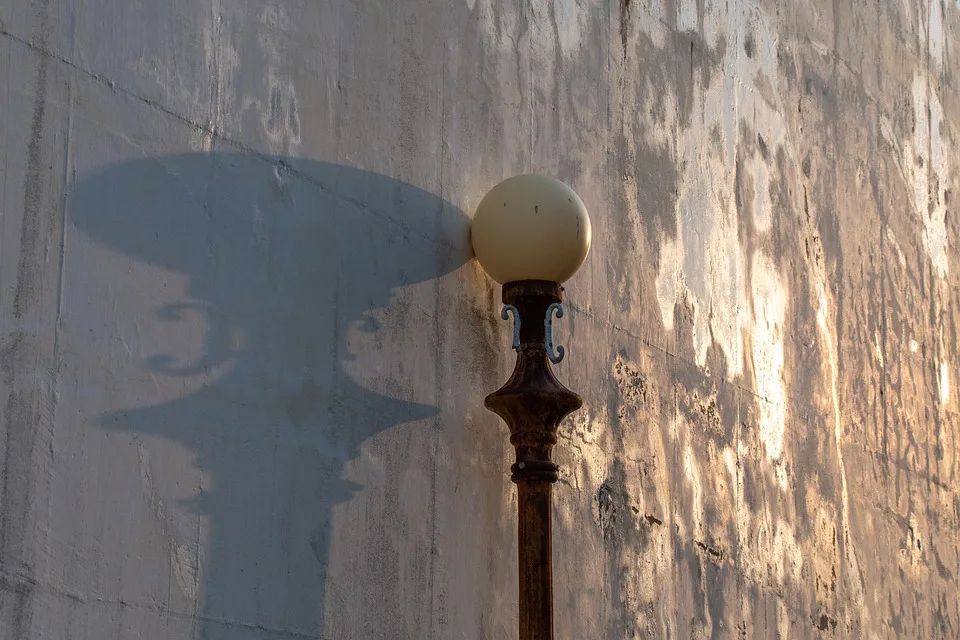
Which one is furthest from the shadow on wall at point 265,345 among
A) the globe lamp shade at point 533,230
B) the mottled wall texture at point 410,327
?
the globe lamp shade at point 533,230

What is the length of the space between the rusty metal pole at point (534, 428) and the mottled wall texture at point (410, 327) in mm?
124

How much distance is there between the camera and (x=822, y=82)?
4758mm

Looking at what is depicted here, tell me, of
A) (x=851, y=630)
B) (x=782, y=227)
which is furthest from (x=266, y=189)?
(x=851, y=630)

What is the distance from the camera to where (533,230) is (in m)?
2.79

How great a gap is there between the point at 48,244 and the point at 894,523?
134 inches

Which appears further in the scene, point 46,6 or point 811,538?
point 811,538

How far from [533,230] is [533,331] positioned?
20 centimetres

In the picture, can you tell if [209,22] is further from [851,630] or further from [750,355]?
[851,630]

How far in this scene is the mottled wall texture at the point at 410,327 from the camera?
84.1 inches

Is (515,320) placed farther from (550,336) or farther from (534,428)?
(534,428)

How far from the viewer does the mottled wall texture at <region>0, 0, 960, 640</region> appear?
84.1 inches

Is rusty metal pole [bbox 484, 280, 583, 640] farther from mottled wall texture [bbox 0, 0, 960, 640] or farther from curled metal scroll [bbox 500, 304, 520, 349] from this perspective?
mottled wall texture [bbox 0, 0, 960, 640]

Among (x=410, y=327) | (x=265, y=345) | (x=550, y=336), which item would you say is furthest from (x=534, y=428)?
(x=265, y=345)

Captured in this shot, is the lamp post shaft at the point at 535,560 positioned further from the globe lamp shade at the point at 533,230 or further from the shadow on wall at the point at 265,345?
the globe lamp shade at the point at 533,230
